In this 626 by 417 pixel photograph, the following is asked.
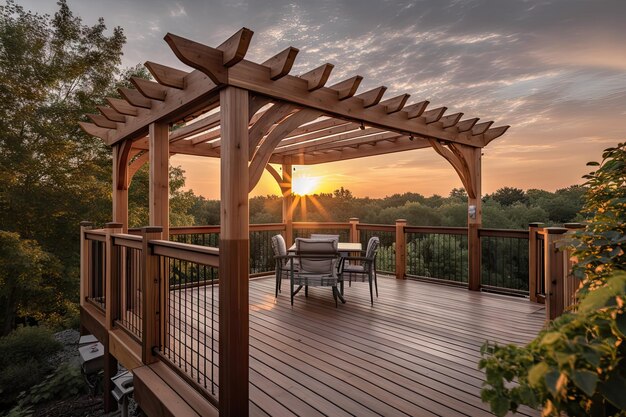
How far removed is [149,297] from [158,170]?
1562mm

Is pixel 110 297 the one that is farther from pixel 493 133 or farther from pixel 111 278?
pixel 493 133

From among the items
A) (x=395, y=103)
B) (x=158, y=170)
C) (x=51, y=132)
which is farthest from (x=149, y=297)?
(x=51, y=132)

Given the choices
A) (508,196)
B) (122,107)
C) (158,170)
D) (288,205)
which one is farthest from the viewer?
(508,196)

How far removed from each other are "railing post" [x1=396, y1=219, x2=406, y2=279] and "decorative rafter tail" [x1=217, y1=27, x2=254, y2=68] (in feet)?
16.1

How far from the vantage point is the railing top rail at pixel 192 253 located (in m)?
2.35

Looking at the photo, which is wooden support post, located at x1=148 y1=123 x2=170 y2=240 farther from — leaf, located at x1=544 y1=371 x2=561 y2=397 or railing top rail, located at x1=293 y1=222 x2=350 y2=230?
railing top rail, located at x1=293 y1=222 x2=350 y2=230

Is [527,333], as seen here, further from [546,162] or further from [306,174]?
[546,162]

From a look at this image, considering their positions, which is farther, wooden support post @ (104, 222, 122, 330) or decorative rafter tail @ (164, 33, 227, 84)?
wooden support post @ (104, 222, 122, 330)

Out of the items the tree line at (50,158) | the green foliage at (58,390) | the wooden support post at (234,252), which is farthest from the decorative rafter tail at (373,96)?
the green foliage at (58,390)

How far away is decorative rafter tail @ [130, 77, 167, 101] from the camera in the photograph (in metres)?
3.13

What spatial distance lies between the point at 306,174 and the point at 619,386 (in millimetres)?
7694

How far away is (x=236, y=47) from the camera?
7.41 ft

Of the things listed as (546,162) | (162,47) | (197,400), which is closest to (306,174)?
(162,47)

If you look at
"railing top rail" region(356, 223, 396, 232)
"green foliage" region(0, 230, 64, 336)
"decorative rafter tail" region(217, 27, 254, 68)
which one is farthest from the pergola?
"green foliage" region(0, 230, 64, 336)
